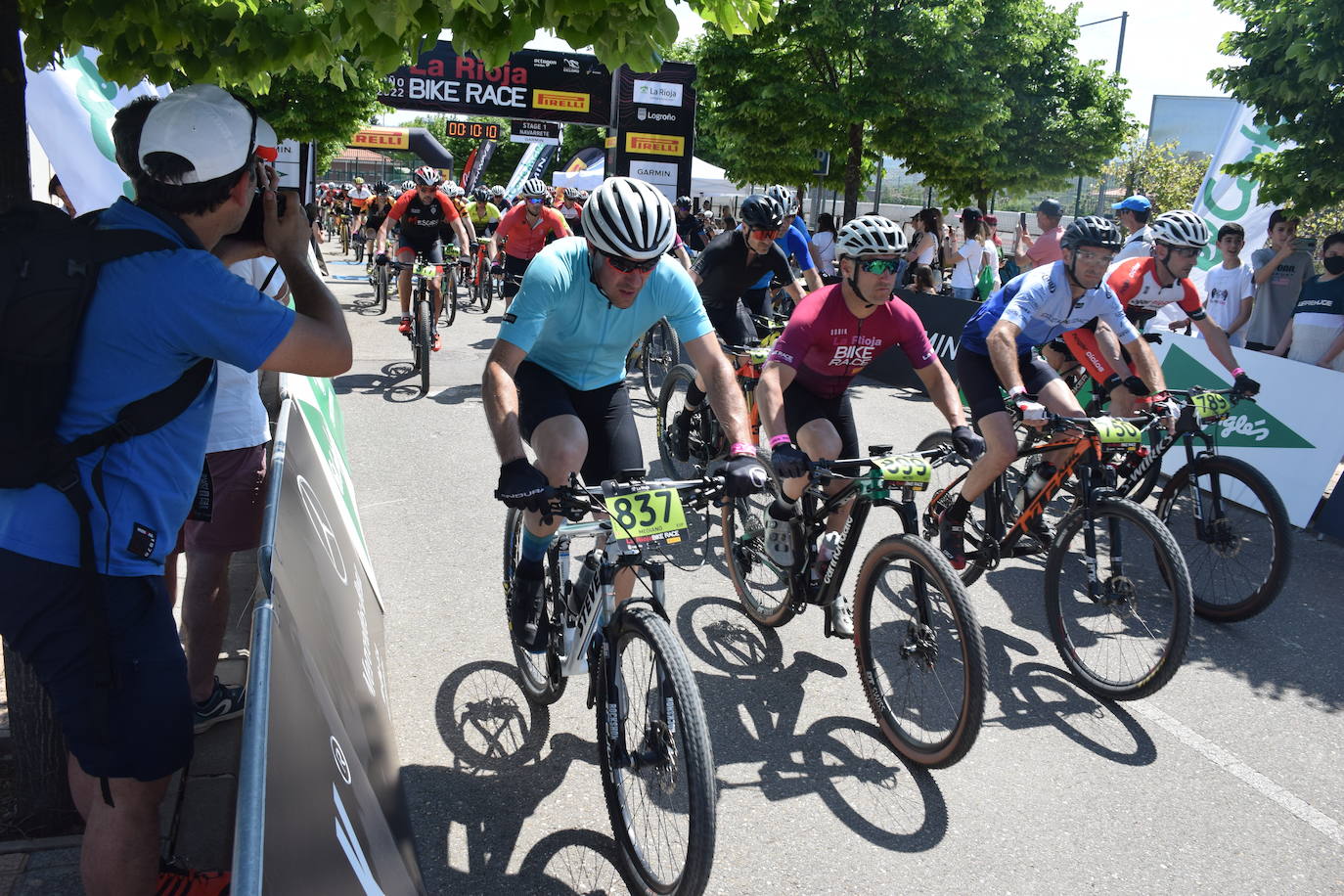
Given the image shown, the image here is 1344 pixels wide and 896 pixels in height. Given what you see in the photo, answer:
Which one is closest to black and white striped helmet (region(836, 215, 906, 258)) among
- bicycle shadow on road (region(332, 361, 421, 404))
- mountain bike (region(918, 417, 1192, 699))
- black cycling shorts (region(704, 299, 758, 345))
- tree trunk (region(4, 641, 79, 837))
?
mountain bike (region(918, 417, 1192, 699))

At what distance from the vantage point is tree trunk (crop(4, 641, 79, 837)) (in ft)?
9.89

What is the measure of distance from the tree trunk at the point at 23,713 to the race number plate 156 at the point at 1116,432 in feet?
14.7

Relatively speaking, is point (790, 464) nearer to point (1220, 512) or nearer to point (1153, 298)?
point (1220, 512)

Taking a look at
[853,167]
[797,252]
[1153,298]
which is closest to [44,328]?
[1153,298]

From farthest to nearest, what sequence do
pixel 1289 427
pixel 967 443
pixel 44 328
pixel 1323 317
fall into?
pixel 1323 317
pixel 1289 427
pixel 967 443
pixel 44 328

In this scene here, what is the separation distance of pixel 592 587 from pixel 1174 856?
2.29 metres

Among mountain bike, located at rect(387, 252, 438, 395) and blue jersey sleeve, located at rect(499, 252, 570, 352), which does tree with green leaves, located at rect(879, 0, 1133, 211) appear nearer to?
mountain bike, located at rect(387, 252, 438, 395)

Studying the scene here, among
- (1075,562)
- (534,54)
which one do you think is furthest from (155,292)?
(534,54)

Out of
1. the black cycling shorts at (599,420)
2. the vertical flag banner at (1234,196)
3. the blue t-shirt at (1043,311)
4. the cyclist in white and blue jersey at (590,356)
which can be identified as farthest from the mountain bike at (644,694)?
the vertical flag banner at (1234,196)

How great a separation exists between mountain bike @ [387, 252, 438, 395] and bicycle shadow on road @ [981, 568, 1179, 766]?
6.83 metres

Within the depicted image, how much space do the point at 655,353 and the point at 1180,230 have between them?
19.5 ft

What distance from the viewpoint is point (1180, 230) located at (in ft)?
20.9

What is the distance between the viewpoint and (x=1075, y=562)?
5922mm

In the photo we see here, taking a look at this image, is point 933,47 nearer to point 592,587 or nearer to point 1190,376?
point 1190,376
